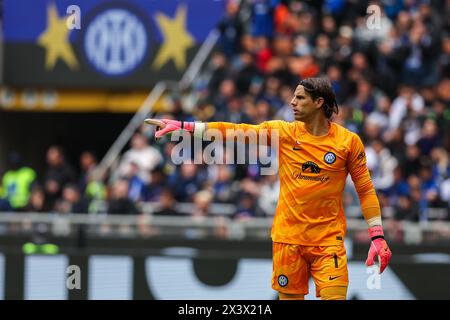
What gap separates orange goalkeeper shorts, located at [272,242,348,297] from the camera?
8492 mm

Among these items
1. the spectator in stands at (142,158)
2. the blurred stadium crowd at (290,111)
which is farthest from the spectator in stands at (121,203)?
the spectator in stands at (142,158)

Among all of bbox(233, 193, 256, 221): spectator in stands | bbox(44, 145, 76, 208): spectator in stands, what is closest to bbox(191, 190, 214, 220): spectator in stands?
bbox(233, 193, 256, 221): spectator in stands

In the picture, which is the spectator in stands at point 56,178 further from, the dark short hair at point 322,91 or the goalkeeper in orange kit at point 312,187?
the dark short hair at point 322,91

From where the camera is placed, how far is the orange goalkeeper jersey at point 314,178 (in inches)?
337

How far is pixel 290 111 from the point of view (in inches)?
651

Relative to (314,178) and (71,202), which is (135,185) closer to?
(71,202)

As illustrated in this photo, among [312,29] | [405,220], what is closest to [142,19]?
[312,29]

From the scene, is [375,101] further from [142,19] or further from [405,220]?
[142,19]

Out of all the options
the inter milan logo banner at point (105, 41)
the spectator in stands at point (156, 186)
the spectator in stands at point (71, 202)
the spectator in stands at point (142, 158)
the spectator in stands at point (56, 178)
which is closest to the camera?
the spectator in stands at point (71, 202)

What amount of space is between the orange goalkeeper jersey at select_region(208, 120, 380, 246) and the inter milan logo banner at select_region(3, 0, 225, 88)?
11636mm

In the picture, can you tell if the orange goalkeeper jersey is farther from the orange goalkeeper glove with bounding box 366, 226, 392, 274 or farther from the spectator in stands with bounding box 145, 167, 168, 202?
the spectator in stands with bounding box 145, 167, 168, 202

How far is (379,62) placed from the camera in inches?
685

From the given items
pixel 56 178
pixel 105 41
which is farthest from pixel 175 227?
pixel 105 41
